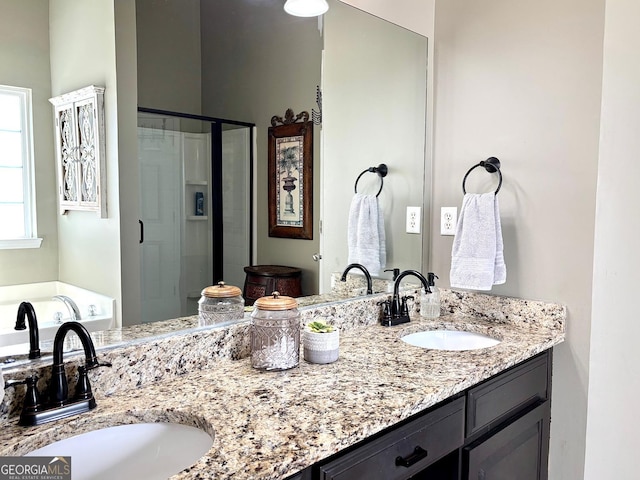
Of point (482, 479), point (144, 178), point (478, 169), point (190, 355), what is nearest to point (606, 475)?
point (482, 479)

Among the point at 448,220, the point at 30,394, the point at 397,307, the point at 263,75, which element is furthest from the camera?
the point at 448,220

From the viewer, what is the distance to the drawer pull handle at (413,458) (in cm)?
121

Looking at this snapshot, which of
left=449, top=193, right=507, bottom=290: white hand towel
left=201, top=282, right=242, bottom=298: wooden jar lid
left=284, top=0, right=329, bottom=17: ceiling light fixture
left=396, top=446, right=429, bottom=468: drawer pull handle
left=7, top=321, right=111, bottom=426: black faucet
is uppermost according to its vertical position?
left=284, top=0, right=329, bottom=17: ceiling light fixture

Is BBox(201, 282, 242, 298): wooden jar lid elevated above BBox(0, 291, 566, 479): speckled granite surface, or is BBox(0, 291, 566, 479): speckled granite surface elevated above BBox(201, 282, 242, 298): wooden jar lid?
BBox(201, 282, 242, 298): wooden jar lid

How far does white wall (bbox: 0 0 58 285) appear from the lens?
3.75 feet

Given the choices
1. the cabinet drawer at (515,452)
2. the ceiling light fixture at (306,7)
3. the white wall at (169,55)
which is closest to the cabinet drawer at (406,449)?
the cabinet drawer at (515,452)

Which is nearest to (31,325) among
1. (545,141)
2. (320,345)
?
(320,345)

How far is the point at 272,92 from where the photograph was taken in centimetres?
166

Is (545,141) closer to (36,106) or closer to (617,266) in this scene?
(617,266)

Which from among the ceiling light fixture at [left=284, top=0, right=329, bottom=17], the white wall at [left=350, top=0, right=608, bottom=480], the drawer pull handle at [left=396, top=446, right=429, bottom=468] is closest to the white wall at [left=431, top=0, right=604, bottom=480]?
the white wall at [left=350, top=0, right=608, bottom=480]

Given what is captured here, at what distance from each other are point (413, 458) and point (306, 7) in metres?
1.45

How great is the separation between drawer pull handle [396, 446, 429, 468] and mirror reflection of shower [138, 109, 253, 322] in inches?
27.2

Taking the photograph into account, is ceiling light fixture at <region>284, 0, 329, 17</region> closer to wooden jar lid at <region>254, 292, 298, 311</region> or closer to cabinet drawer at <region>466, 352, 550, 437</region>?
wooden jar lid at <region>254, 292, 298, 311</region>

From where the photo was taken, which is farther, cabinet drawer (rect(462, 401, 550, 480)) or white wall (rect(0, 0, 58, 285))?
cabinet drawer (rect(462, 401, 550, 480))
